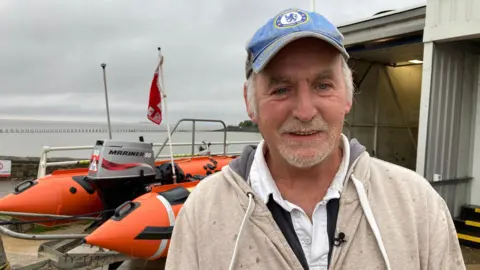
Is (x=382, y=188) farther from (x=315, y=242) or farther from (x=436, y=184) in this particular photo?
(x=436, y=184)

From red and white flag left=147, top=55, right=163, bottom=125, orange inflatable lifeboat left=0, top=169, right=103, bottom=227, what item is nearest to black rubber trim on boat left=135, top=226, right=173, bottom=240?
orange inflatable lifeboat left=0, top=169, right=103, bottom=227

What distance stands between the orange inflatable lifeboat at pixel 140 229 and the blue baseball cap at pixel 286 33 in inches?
121

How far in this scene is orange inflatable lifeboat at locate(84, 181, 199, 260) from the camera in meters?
3.74

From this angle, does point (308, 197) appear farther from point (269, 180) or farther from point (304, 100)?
point (304, 100)

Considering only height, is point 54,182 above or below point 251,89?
below

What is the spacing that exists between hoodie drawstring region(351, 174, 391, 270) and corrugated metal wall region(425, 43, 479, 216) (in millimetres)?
4370

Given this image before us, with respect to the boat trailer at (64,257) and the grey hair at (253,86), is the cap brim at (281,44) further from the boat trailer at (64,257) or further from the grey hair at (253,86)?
the boat trailer at (64,257)

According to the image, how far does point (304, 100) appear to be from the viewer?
3.76 ft

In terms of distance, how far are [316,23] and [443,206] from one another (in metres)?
0.67

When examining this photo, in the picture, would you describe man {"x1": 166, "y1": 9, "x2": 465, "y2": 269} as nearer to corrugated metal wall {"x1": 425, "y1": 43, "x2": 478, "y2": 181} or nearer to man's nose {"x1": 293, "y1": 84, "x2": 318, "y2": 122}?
man's nose {"x1": 293, "y1": 84, "x2": 318, "y2": 122}

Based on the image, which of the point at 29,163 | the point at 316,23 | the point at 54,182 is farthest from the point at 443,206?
the point at 29,163

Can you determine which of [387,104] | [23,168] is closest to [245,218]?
[387,104]

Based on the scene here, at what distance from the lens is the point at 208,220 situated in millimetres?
Result: 1183

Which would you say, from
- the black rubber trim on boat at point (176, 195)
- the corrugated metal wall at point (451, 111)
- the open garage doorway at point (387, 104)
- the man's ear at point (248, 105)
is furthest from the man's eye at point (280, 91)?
Answer: the open garage doorway at point (387, 104)
